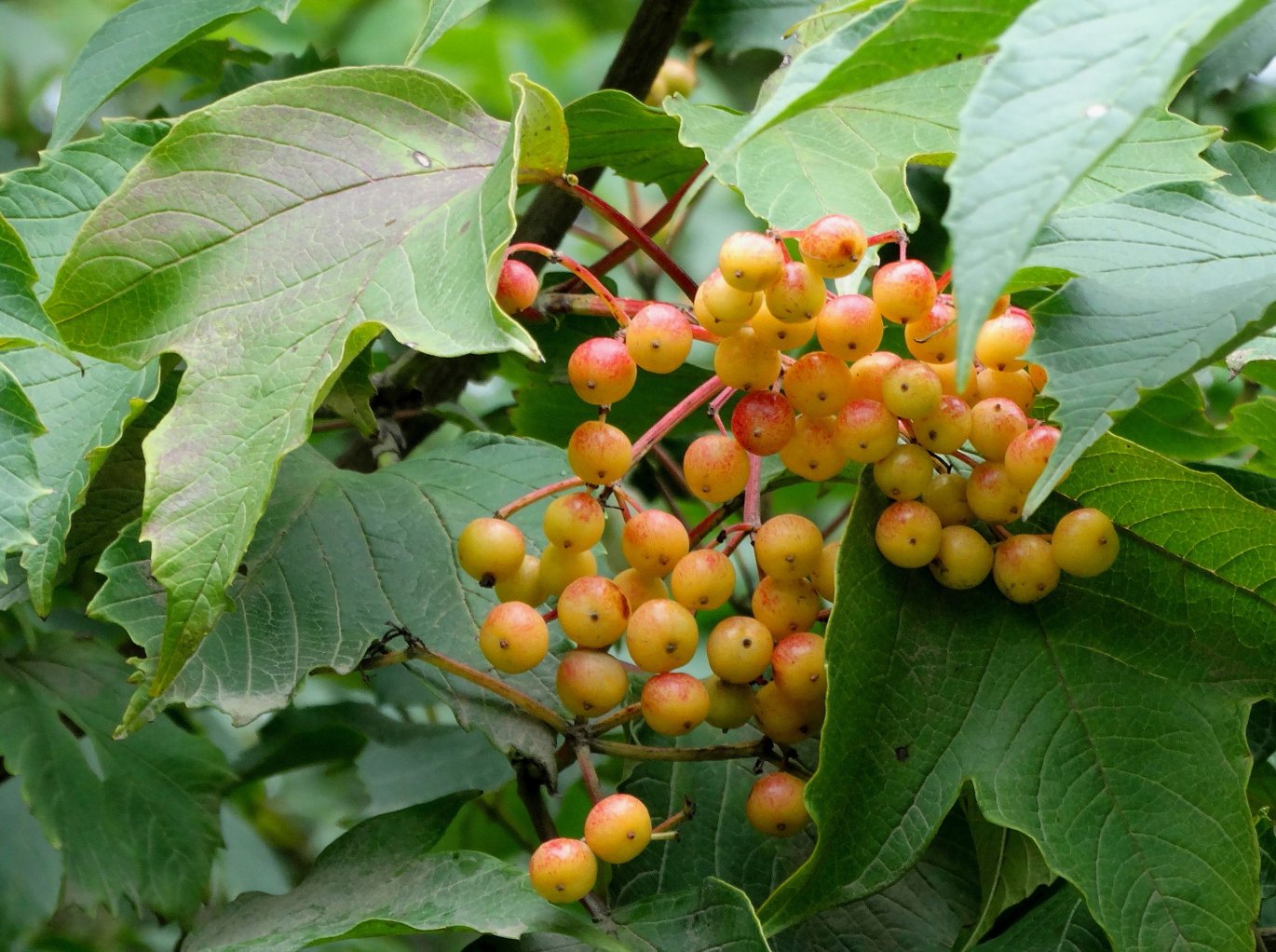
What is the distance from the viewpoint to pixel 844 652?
0.71m

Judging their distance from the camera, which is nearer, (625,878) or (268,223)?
(268,223)

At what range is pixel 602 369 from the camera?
0.74 meters

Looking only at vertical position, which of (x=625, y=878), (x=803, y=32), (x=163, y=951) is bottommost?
(x=163, y=951)

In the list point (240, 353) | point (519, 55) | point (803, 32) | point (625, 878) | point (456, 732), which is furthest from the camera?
point (519, 55)

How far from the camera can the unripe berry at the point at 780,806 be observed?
2.52ft

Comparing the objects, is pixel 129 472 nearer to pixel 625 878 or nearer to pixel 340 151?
pixel 340 151

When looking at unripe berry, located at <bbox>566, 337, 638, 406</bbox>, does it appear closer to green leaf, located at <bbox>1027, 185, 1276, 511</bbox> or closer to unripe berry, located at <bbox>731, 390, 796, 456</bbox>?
unripe berry, located at <bbox>731, 390, 796, 456</bbox>

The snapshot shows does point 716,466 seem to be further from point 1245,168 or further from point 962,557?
point 1245,168

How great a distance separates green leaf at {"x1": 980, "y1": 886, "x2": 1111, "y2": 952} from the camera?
81 cm

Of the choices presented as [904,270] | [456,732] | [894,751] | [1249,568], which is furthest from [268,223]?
[456,732]

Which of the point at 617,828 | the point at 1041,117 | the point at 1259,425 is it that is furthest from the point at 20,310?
the point at 1259,425

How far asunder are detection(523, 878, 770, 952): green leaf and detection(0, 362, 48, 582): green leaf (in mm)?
400

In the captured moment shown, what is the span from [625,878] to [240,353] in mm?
453

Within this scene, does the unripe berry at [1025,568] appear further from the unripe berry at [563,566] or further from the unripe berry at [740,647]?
the unripe berry at [563,566]
